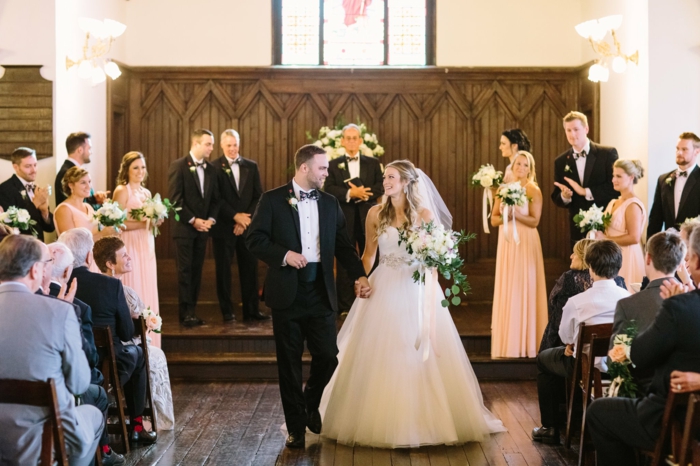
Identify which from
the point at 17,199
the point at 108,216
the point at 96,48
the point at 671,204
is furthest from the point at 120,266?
the point at 671,204

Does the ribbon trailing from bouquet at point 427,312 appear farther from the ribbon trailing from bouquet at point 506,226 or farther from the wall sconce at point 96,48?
the wall sconce at point 96,48

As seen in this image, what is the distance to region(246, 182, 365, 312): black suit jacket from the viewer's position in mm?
5336

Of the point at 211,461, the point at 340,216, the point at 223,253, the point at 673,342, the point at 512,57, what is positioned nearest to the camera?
the point at 673,342

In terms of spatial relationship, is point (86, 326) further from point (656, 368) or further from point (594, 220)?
point (594, 220)

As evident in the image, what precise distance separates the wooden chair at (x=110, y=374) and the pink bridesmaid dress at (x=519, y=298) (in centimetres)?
358

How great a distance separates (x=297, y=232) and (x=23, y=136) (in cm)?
394

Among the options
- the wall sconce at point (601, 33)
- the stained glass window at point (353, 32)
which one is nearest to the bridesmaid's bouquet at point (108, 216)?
the stained glass window at point (353, 32)

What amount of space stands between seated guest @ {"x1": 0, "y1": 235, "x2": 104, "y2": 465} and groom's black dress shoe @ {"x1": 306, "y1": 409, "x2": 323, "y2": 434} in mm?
1999

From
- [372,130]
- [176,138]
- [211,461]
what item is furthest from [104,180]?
[211,461]

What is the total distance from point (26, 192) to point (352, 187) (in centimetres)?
315

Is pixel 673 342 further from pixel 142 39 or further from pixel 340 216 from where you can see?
pixel 142 39

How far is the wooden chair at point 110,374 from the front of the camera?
5007 millimetres

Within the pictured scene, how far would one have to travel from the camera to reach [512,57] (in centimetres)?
1060

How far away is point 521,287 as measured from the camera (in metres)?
7.73
